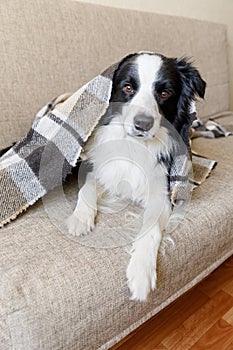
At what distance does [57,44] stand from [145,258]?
0.91 metres

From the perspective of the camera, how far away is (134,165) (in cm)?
106

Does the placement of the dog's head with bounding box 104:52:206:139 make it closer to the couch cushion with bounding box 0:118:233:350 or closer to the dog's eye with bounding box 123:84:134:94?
the dog's eye with bounding box 123:84:134:94

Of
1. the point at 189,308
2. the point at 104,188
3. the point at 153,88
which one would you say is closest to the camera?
the point at 153,88

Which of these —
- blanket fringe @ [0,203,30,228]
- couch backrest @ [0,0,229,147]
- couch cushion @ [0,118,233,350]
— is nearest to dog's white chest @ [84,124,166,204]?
couch cushion @ [0,118,233,350]

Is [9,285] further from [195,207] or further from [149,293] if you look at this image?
[195,207]

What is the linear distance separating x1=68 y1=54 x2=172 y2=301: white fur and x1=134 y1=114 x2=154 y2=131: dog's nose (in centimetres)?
2

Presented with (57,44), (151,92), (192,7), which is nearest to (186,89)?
(151,92)

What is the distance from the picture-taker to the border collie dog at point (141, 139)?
92 cm

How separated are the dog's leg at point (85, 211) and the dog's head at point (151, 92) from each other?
0.20 meters

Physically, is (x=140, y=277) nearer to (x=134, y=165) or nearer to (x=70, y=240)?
(x=70, y=240)

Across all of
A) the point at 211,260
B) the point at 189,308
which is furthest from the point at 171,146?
the point at 189,308

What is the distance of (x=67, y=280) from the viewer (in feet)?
2.34

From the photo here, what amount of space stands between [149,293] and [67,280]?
0.67 feet

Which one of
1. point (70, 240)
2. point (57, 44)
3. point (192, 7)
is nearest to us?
point (70, 240)
